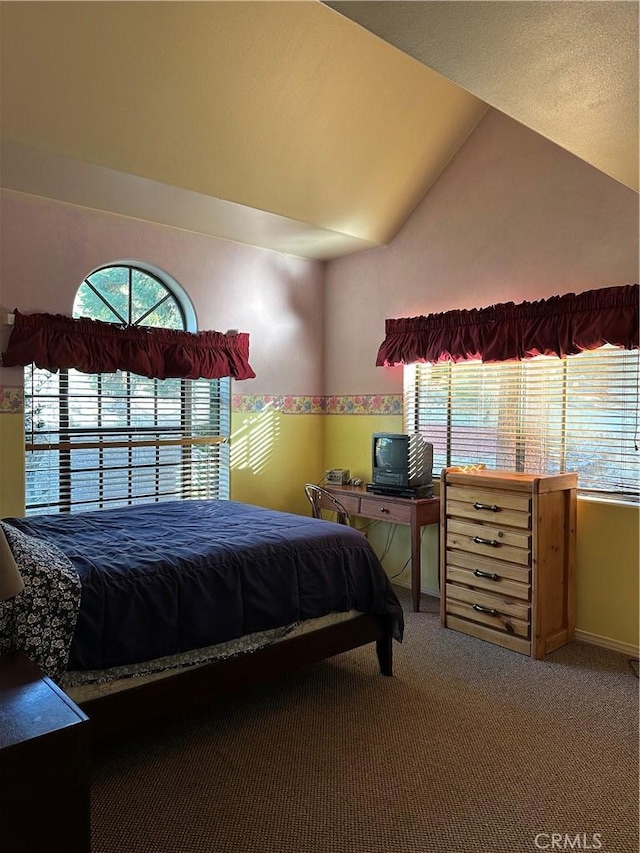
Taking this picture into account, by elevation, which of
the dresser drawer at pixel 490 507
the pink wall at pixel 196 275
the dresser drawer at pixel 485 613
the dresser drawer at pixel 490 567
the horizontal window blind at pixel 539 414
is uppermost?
the pink wall at pixel 196 275

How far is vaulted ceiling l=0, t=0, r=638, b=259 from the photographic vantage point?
5.98ft

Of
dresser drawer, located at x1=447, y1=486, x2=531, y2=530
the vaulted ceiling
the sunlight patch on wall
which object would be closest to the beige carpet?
dresser drawer, located at x1=447, y1=486, x2=531, y2=530

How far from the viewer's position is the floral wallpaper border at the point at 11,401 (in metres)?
3.68

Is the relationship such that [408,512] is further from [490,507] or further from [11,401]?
[11,401]

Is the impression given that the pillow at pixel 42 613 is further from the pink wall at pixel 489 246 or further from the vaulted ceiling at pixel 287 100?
the pink wall at pixel 489 246

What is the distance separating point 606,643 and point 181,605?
2567 millimetres

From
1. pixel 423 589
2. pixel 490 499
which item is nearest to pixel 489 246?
pixel 490 499

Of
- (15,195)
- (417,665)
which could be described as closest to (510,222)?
(417,665)

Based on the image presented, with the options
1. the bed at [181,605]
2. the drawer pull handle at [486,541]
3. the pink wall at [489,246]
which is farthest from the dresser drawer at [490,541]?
the pink wall at [489,246]

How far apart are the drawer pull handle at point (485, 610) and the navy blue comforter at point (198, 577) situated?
742 millimetres

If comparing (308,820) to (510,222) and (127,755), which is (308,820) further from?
(510,222)

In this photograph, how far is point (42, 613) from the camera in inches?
84.7

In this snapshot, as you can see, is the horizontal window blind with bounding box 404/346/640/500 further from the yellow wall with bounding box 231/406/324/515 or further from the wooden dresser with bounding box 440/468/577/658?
the yellow wall with bounding box 231/406/324/515

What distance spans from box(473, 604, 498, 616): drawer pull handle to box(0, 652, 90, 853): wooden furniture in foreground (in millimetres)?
2656
